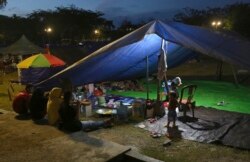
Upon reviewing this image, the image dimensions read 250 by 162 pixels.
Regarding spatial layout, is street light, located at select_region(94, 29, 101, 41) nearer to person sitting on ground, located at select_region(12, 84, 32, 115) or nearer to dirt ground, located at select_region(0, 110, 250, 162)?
person sitting on ground, located at select_region(12, 84, 32, 115)

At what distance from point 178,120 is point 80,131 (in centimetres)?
269

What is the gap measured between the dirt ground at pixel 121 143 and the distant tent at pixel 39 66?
670 cm

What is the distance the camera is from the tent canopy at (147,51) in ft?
22.5

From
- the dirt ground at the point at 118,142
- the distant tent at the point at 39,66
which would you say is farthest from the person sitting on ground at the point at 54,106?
the distant tent at the point at 39,66

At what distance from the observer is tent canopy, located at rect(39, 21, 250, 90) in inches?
270

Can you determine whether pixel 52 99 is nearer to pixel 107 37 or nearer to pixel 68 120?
pixel 68 120

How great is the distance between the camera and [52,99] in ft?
24.9

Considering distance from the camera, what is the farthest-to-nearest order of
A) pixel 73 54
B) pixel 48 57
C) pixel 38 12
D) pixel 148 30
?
pixel 38 12 < pixel 73 54 < pixel 48 57 < pixel 148 30

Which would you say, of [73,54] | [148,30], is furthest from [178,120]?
[73,54]

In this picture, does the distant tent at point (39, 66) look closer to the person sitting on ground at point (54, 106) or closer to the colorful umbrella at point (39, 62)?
the colorful umbrella at point (39, 62)

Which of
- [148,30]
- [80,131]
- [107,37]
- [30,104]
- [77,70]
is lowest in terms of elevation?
[80,131]

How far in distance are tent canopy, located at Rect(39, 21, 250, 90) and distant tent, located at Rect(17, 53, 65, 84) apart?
4.33 meters

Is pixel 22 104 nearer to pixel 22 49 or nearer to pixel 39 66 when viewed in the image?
pixel 39 66

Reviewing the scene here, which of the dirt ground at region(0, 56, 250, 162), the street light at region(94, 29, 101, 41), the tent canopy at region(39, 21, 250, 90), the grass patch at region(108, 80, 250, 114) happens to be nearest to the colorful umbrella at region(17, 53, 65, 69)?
the grass patch at region(108, 80, 250, 114)
